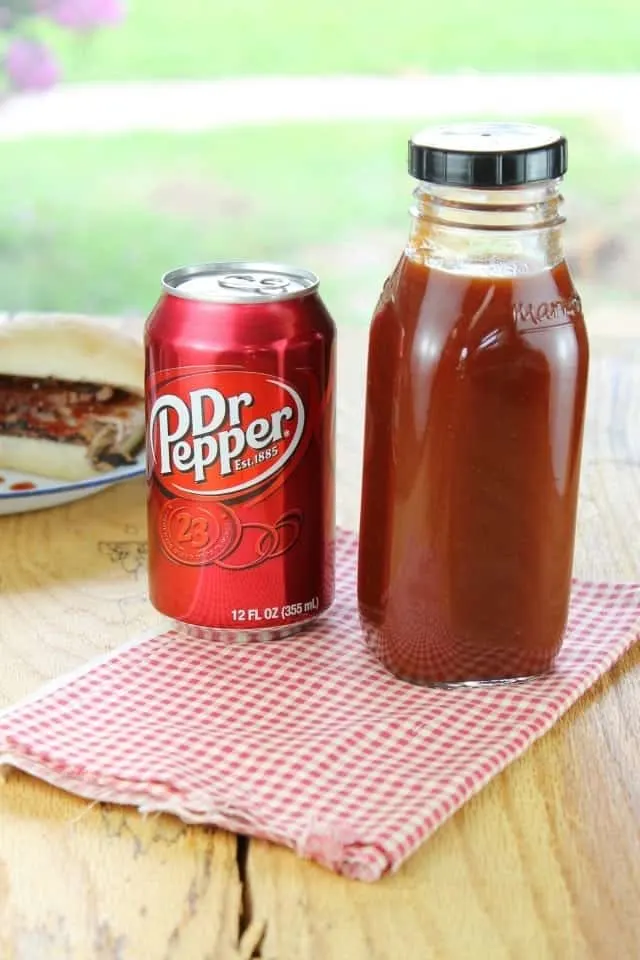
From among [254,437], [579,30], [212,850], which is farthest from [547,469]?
[579,30]

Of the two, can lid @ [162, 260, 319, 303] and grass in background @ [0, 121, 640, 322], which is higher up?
can lid @ [162, 260, 319, 303]

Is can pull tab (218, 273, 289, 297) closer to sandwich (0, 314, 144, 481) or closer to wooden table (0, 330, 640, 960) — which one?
wooden table (0, 330, 640, 960)

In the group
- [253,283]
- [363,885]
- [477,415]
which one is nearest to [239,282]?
[253,283]

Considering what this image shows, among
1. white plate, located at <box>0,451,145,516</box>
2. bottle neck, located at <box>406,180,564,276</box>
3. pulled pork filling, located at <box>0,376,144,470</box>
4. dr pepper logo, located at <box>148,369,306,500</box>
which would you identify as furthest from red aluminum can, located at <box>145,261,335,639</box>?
pulled pork filling, located at <box>0,376,144,470</box>

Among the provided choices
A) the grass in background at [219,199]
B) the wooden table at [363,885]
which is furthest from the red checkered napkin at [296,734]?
the grass in background at [219,199]

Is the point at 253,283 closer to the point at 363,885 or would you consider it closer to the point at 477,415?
the point at 477,415

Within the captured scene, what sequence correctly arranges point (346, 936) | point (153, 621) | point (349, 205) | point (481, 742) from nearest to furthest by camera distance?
point (346, 936)
point (481, 742)
point (153, 621)
point (349, 205)

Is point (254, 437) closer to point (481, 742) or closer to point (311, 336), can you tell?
point (311, 336)
